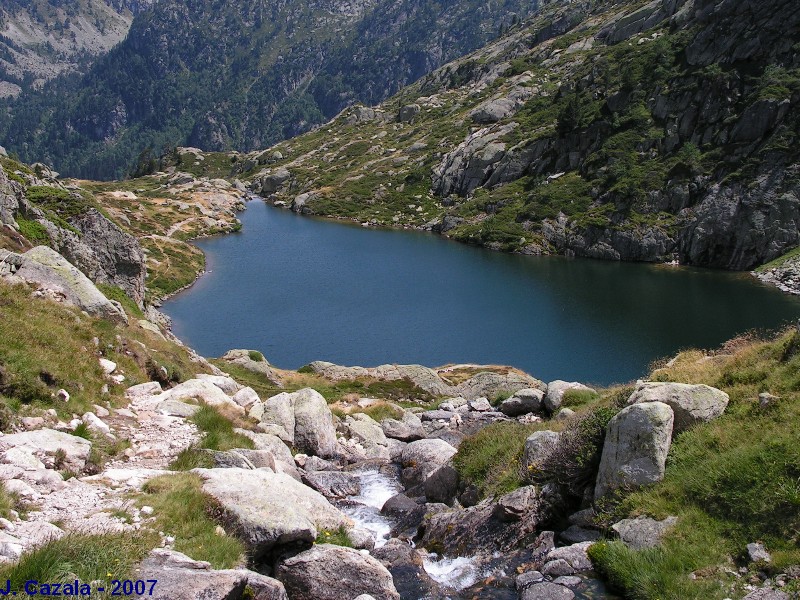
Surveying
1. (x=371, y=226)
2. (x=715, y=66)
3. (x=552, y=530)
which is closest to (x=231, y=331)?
(x=552, y=530)

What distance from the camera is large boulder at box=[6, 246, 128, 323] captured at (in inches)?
933

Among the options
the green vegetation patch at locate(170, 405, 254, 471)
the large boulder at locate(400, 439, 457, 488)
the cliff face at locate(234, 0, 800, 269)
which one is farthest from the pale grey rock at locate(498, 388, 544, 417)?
the cliff face at locate(234, 0, 800, 269)

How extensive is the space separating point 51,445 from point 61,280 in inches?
519

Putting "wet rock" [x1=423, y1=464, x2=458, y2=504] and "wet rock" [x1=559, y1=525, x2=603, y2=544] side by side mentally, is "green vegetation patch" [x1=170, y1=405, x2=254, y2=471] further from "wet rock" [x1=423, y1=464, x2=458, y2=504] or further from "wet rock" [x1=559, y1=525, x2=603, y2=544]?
"wet rock" [x1=559, y1=525, x2=603, y2=544]

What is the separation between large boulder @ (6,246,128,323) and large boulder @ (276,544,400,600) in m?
16.1

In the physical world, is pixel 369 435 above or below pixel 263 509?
below

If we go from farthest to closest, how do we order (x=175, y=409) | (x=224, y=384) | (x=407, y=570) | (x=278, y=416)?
1. (x=224, y=384)
2. (x=278, y=416)
3. (x=175, y=409)
4. (x=407, y=570)

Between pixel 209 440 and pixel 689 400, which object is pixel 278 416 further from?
pixel 689 400

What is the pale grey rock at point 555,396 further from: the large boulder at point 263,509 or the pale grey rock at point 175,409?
the large boulder at point 263,509

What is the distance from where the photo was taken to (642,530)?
13.8 metres

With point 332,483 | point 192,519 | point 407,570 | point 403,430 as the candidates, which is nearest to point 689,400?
point 407,570

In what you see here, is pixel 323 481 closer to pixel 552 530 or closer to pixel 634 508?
pixel 552 530

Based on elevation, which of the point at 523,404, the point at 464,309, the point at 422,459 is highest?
the point at 422,459

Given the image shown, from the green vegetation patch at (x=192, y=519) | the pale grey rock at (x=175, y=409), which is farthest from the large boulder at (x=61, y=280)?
the green vegetation patch at (x=192, y=519)
